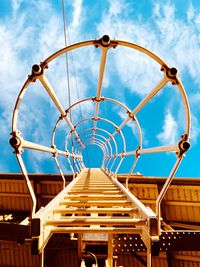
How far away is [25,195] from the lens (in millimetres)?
11906

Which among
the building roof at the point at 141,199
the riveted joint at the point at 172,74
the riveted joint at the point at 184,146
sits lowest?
the building roof at the point at 141,199

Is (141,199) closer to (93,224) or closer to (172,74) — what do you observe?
(93,224)

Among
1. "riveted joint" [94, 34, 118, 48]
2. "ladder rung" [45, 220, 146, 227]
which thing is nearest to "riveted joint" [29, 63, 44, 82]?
"riveted joint" [94, 34, 118, 48]

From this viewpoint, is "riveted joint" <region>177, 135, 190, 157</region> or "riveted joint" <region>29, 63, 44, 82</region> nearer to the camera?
"riveted joint" <region>177, 135, 190, 157</region>

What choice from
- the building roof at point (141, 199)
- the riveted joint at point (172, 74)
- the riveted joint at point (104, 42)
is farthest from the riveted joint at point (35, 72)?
the building roof at point (141, 199)

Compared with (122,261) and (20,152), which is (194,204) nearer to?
(122,261)

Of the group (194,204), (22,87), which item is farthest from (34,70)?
(194,204)

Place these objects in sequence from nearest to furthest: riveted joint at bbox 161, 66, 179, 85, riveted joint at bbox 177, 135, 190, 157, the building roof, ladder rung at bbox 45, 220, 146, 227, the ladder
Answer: the ladder, ladder rung at bbox 45, 220, 146, 227, riveted joint at bbox 177, 135, 190, 157, riveted joint at bbox 161, 66, 179, 85, the building roof

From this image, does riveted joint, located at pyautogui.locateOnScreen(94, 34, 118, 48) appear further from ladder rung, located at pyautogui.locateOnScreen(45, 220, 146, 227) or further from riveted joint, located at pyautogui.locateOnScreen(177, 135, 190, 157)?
ladder rung, located at pyautogui.locateOnScreen(45, 220, 146, 227)

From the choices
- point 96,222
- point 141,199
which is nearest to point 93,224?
point 96,222

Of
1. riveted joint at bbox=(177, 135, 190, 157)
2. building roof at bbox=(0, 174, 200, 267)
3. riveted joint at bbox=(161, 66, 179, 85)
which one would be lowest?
building roof at bbox=(0, 174, 200, 267)

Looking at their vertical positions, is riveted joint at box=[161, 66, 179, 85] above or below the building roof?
above

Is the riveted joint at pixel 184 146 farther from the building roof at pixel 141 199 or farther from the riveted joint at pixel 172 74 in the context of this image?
the building roof at pixel 141 199

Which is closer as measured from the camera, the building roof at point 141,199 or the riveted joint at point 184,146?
the riveted joint at point 184,146
